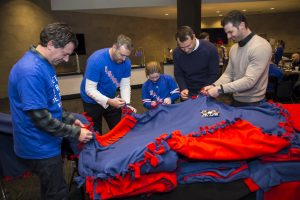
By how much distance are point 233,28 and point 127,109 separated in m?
0.97

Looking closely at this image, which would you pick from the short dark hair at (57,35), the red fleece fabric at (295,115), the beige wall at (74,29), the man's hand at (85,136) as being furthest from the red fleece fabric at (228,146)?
the beige wall at (74,29)

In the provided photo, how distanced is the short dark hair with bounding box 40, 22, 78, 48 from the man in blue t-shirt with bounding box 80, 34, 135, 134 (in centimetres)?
65

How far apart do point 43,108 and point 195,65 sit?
153cm

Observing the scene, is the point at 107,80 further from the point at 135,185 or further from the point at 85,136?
the point at 135,185

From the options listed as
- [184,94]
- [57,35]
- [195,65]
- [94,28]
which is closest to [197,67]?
[195,65]

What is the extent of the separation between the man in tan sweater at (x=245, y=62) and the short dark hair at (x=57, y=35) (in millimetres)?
1019

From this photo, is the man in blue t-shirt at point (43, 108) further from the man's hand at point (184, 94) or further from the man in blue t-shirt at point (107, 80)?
the man's hand at point (184, 94)

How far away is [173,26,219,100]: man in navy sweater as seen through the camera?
2389 millimetres

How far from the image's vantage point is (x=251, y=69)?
1855mm

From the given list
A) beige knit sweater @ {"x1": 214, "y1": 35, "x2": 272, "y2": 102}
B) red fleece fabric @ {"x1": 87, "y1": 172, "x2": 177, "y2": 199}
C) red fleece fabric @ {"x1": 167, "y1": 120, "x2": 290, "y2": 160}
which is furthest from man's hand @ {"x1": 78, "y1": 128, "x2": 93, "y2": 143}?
beige knit sweater @ {"x1": 214, "y1": 35, "x2": 272, "y2": 102}

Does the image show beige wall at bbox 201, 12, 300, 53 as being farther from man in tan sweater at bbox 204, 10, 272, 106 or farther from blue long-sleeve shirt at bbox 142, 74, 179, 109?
man in tan sweater at bbox 204, 10, 272, 106

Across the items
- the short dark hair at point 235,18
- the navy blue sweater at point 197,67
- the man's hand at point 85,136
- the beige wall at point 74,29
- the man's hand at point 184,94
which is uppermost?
the beige wall at point 74,29

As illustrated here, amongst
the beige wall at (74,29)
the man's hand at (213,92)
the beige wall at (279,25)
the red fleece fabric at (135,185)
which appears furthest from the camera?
the beige wall at (279,25)

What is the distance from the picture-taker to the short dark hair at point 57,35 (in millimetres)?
1297
